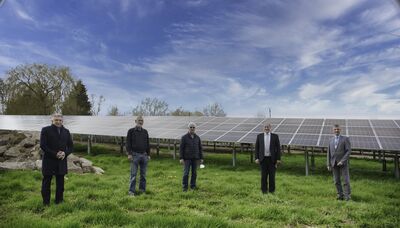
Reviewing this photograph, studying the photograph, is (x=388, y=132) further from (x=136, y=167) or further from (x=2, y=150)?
(x=2, y=150)

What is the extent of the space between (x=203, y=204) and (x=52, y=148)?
3239mm

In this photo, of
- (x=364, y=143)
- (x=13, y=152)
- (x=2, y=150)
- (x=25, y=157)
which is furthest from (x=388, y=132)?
(x=2, y=150)

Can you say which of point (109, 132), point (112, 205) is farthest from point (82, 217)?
point (109, 132)

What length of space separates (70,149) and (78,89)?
3919 centimetres

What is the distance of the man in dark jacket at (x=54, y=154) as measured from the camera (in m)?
6.07

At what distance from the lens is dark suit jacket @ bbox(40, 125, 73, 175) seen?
6.05m

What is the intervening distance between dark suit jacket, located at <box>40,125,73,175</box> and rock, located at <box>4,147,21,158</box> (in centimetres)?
941

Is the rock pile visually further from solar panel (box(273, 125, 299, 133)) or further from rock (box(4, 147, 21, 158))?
solar panel (box(273, 125, 299, 133))

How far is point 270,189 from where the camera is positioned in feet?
25.4

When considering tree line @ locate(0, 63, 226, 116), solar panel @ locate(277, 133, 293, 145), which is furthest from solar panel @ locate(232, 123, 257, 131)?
tree line @ locate(0, 63, 226, 116)

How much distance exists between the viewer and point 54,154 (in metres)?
6.09

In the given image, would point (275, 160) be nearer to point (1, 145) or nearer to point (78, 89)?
point (1, 145)

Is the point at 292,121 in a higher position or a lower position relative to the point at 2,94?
lower

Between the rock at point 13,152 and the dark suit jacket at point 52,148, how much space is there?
30.9 ft
